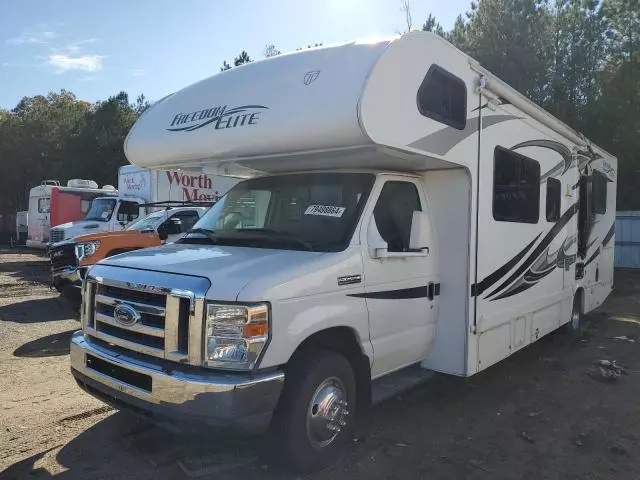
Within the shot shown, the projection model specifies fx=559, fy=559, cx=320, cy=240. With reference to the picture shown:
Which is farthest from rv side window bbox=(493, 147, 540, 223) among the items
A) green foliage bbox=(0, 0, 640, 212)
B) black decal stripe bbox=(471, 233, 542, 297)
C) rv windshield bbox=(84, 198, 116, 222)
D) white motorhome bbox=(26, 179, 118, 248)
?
green foliage bbox=(0, 0, 640, 212)

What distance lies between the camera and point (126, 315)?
12.2 feet

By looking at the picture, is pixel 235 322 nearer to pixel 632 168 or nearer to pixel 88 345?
pixel 88 345

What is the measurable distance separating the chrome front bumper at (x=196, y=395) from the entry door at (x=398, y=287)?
1121 mm

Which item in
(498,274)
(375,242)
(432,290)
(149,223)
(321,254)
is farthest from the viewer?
(149,223)

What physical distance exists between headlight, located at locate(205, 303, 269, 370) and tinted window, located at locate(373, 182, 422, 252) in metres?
1.43

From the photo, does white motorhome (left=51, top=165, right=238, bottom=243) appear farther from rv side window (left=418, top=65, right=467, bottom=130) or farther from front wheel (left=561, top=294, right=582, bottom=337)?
rv side window (left=418, top=65, right=467, bottom=130)

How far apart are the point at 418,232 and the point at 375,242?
60 centimetres

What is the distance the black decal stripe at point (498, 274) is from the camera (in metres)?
5.05

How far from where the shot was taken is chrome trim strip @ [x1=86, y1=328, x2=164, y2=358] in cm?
353

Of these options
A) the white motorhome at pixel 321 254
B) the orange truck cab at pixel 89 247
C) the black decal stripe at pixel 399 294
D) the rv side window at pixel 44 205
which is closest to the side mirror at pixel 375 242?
the white motorhome at pixel 321 254

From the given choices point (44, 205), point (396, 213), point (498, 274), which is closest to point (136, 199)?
point (44, 205)

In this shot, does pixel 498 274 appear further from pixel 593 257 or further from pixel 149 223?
pixel 149 223

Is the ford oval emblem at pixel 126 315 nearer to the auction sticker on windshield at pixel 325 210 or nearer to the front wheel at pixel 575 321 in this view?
the auction sticker on windshield at pixel 325 210

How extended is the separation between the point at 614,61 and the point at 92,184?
20161mm
